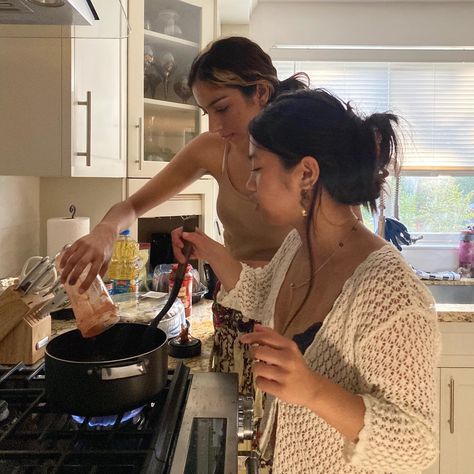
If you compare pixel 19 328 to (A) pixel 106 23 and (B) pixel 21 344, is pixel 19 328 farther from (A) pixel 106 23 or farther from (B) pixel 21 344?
(A) pixel 106 23

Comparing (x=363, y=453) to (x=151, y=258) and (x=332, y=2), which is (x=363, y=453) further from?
(x=332, y=2)

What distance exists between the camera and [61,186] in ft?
6.43

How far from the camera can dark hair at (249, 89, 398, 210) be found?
0.81 metres

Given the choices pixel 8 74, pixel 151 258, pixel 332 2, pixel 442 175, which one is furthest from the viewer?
pixel 442 175

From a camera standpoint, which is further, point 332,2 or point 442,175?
point 442,175

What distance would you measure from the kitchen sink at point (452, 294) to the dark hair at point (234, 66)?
1766 mm

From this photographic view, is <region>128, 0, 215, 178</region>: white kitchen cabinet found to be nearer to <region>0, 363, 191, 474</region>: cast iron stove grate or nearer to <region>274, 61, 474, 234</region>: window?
<region>274, 61, 474, 234</region>: window

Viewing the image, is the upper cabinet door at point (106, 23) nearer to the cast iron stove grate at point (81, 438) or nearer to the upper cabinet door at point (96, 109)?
the upper cabinet door at point (96, 109)

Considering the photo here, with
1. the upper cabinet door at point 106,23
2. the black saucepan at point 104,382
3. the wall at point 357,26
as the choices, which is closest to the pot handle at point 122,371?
the black saucepan at point 104,382

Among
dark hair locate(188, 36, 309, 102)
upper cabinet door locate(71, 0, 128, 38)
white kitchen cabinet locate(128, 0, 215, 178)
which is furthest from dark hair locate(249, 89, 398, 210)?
white kitchen cabinet locate(128, 0, 215, 178)

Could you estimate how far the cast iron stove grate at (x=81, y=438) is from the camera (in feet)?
2.20

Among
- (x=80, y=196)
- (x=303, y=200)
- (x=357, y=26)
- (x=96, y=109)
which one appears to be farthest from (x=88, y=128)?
(x=357, y=26)

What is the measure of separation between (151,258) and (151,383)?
1.58 meters

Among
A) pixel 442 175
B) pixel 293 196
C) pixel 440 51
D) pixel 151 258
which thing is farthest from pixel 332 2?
pixel 293 196
